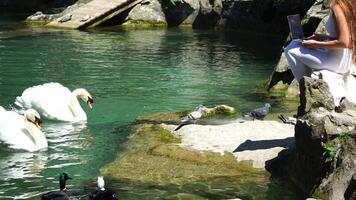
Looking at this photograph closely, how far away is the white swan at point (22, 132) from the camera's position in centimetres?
1087

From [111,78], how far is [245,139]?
334 inches

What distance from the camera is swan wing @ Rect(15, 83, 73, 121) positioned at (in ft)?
43.4

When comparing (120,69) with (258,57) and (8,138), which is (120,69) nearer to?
(258,57)

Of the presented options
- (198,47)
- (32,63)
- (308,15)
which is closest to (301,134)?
(308,15)

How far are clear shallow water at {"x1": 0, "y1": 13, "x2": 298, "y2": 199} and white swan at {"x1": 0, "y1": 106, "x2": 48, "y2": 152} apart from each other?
166 millimetres

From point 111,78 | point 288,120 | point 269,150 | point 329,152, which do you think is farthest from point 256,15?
point 329,152

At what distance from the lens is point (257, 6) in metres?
30.5

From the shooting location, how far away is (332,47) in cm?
855

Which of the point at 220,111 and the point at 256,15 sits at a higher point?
the point at 220,111

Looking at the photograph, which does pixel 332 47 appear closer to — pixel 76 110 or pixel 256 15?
pixel 76 110

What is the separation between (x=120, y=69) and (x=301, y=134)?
11838 millimetres

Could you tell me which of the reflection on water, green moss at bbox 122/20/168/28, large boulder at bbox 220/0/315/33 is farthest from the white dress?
green moss at bbox 122/20/168/28

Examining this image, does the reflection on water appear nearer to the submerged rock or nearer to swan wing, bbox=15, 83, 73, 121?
swan wing, bbox=15, 83, 73, 121

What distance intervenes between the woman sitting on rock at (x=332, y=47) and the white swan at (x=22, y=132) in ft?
14.7
